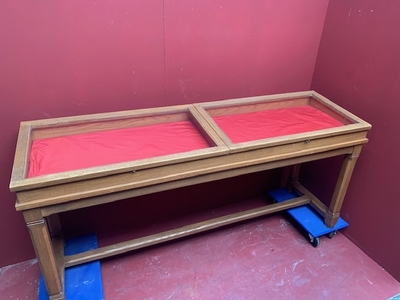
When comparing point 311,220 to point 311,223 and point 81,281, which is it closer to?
point 311,223

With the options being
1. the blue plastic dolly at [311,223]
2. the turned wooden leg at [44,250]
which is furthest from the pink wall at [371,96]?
the turned wooden leg at [44,250]

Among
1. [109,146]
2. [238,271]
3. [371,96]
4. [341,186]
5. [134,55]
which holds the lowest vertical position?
[238,271]

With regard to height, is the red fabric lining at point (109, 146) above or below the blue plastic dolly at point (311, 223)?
above

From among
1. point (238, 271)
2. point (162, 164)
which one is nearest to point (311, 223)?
point (238, 271)

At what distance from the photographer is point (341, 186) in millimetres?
2336

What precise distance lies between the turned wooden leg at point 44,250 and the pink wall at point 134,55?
0.59 m

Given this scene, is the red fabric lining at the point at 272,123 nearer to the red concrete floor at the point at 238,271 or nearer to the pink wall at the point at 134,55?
the pink wall at the point at 134,55

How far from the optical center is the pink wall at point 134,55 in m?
1.78

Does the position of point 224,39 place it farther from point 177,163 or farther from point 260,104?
point 177,163

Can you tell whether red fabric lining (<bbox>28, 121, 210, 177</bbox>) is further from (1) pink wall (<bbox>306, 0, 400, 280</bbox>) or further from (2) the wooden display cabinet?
(1) pink wall (<bbox>306, 0, 400, 280</bbox>)

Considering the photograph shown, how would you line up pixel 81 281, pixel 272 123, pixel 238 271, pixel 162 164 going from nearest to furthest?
pixel 162 164
pixel 81 281
pixel 272 123
pixel 238 271

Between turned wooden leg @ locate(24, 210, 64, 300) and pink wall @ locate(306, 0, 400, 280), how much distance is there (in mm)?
2054

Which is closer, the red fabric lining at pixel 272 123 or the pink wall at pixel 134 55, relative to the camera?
the pink wall at pixel 134 55

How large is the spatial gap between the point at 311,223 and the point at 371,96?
1004mm
